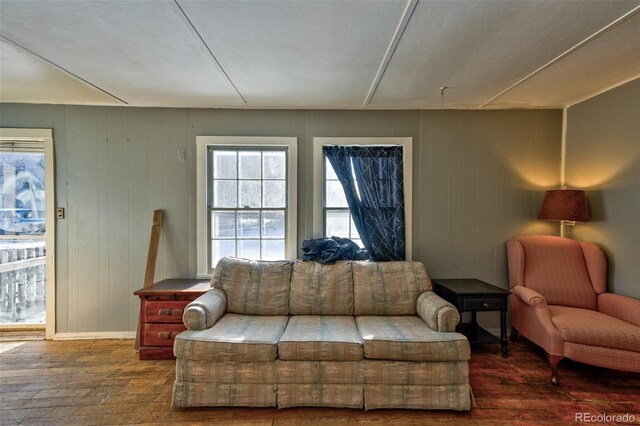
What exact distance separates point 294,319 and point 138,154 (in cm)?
239

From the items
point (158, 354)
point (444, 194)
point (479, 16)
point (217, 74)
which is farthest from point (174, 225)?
point (479, 16)

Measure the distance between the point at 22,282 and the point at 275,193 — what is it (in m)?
3.09

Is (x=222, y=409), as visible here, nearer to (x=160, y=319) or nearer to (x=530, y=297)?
(x=160, y=319)

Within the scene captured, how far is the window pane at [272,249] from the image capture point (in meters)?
3.21

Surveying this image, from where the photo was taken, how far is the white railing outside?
329 centimetres

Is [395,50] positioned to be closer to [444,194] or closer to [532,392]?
[444,194]

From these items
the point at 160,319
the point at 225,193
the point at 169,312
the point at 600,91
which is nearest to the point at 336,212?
the point at 225,193

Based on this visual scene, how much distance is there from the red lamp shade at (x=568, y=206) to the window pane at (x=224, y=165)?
10.6 ft

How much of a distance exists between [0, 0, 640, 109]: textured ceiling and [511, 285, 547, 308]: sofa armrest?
71.9 inches

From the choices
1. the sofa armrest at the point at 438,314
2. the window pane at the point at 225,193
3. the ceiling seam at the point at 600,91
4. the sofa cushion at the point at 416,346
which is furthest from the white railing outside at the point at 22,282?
the ceiling seam at the point at 600,91

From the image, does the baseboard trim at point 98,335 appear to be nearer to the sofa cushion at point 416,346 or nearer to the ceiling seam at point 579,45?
the sofa cushion at point 416,346

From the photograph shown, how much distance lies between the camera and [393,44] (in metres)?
1.92

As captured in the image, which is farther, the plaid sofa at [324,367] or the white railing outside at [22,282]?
the white railing outside at [22,282]

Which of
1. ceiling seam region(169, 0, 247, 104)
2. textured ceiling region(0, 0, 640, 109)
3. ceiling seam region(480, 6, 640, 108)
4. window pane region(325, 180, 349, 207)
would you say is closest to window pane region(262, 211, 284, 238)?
window pane region(325, 180, 349, 207)
